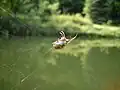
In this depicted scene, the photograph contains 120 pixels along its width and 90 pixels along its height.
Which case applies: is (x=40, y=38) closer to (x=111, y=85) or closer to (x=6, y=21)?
(x=6, y=21)

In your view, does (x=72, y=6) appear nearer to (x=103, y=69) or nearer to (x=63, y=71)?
(x=103, y=69)

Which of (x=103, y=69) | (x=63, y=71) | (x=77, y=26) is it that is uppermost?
(x=63, y=71)

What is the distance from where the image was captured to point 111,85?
6168mm

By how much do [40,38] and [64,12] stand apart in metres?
5.34

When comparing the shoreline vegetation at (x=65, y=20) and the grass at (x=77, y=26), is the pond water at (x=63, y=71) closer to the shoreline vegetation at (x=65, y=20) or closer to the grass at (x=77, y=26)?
the shoreline vegetation at (x=65, y=20)

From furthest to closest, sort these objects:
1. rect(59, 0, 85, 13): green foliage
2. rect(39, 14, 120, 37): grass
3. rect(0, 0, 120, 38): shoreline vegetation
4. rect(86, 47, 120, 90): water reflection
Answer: rect(59, 0, 85, 13): green foliage → rect(39, 14, 120, 37): grass → rect(0, 0, 120, 38): shoreline vegetation → rect(86, 47, 120, 90): water reflection

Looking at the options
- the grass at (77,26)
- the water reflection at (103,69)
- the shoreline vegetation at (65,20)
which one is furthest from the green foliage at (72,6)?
the water reflection at (103,69)

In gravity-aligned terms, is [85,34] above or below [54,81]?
below

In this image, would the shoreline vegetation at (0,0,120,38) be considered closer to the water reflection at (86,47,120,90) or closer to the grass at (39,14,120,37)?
the grass at (39,14,120,37)

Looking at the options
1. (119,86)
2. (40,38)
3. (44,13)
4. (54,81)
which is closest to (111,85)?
(119,86)

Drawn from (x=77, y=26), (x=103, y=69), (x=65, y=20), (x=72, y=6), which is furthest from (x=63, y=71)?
(x=72, y=6)

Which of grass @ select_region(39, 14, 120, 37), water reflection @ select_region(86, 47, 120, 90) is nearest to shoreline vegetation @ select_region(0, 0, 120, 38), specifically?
grass @ select_region(39, 14, 120, 37)

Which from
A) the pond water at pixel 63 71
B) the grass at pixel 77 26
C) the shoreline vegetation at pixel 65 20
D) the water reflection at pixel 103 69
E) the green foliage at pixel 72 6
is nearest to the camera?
the pond water at pixel 63 71

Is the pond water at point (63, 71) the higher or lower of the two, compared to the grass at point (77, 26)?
higher
